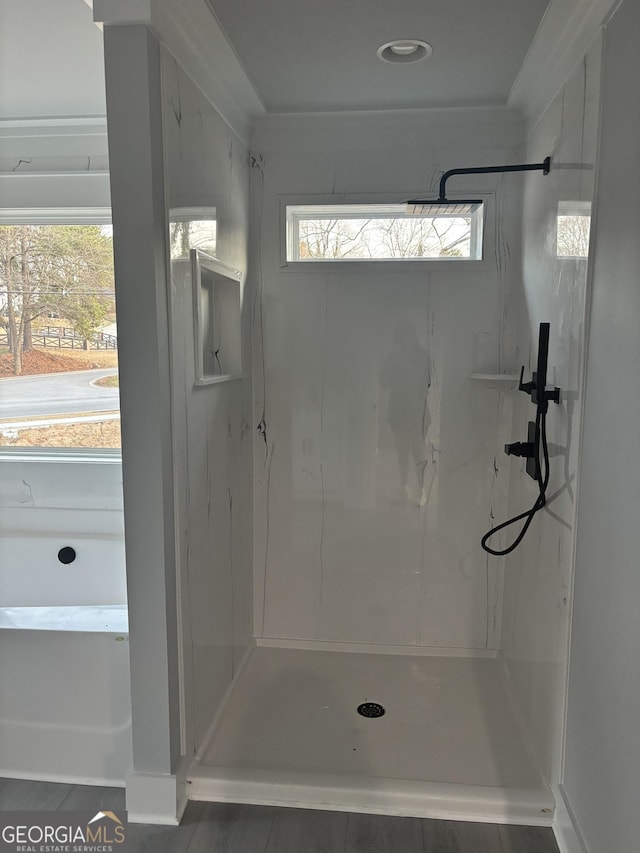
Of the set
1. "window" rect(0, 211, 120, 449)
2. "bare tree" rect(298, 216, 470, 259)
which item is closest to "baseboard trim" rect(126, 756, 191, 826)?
"window" rect(0, 211, 120, 449)

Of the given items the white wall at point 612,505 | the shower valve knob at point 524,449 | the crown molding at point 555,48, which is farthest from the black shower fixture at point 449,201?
the shower valve knob at point 524,449

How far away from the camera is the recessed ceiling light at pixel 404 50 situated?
75.8 inches

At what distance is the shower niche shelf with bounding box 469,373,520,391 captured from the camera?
2.29 m

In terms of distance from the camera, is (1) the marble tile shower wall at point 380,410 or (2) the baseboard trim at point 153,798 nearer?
(2) the baseboard trim at point 153,798

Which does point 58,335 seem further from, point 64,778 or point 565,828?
point 565,828

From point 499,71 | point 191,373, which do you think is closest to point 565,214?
point 499,71

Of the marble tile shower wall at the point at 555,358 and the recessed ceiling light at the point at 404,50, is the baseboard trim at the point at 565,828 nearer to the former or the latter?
the marble tile shower wall at the point at 555,358

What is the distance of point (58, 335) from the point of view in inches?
122

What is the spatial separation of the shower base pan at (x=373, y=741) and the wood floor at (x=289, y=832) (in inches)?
1.5

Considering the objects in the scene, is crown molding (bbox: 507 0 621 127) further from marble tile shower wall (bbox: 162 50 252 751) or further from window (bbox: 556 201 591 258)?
marble tile shower wall (bbox: 162 50 252 751)

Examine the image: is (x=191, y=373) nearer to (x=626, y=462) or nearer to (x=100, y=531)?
(x=626, y=462)

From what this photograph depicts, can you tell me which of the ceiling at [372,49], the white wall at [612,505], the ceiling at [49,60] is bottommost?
the white wall at [612,505]

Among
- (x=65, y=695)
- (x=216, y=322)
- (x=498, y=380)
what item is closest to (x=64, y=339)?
(x=216, y=322)

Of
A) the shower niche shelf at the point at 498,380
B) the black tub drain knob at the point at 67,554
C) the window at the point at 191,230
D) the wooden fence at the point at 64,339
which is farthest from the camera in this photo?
the wooden fence at the point at 64,339
